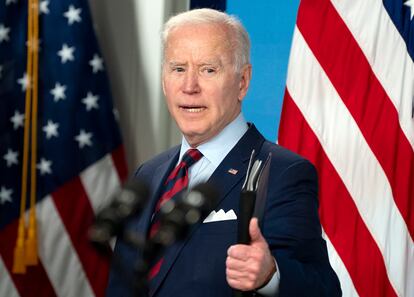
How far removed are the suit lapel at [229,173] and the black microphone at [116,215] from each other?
0.58 metres

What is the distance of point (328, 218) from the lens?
300 cm

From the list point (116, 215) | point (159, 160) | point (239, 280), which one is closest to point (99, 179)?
point (159, 160)

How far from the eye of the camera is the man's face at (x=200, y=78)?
1.98 meters

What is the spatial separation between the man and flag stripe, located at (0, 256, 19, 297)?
4.83 feet

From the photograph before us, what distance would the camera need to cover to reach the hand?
4.53 ft

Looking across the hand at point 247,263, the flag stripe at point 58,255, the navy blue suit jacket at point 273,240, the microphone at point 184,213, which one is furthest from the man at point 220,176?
the flag stripe at point 58,255

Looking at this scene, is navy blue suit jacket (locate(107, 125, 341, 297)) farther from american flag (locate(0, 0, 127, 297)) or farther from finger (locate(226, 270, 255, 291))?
american flag (locate(0, 0, 127, 297))

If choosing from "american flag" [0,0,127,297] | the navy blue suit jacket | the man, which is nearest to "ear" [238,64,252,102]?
the man

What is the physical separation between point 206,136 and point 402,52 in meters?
1.21

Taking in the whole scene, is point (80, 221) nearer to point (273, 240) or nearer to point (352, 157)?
point (352, 157)

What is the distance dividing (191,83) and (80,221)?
1.69 meters

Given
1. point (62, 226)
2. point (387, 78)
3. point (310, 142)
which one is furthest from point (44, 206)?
point (387, 78)

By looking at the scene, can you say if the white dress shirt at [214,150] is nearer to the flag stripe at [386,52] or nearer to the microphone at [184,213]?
the microphone at [184,213]

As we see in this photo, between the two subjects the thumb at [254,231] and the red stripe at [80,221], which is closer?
the thumb at [254,231]
